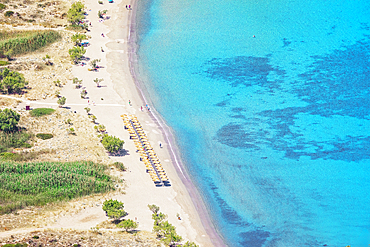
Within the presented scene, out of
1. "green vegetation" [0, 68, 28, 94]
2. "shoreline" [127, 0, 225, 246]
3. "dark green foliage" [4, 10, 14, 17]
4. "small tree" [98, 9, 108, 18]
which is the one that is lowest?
"shoreline" [127, 0, 225, 246]

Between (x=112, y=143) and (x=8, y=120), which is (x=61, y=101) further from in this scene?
(x=112, y=143)

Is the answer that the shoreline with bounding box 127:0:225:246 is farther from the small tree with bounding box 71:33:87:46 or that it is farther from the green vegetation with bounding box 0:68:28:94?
the green vegetation with bounding box 0:68:28:94

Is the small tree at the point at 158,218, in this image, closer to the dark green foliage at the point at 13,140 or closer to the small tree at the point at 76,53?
the dark green foliage at the point at 13,140

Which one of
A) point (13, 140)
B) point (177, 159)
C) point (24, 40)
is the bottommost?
point (177, 159)

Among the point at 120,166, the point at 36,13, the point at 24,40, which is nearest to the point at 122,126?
the point at 120,166

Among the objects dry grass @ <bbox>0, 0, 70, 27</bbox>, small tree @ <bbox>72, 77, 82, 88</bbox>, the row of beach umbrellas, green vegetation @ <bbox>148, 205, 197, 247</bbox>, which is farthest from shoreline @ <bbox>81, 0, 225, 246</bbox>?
dry grass @ <bbox>0, 0, 70, 27</bbox>

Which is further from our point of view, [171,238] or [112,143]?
[112,143]

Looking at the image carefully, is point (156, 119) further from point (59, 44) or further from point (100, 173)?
point (59, 44)
